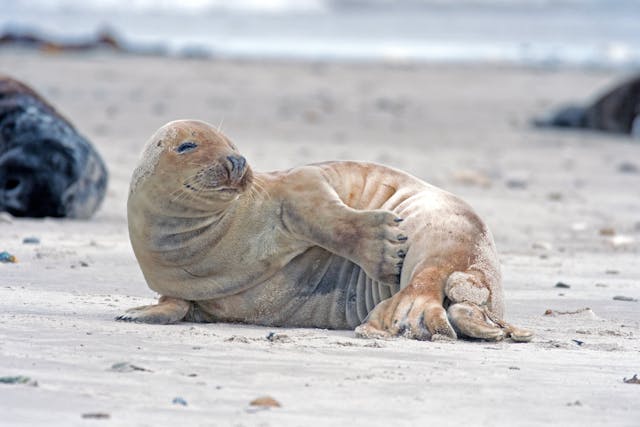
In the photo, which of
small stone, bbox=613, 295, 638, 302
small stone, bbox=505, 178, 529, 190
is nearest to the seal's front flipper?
small stone, bbox=613, 295, 638, 302

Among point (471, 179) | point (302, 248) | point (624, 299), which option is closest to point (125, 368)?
point (302, 248)

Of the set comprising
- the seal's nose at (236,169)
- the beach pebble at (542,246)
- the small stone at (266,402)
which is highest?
the seal's nose at (236,169)

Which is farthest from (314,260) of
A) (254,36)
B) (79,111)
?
(254,36)

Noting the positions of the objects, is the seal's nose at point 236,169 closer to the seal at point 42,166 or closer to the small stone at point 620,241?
the seal at point 42,166

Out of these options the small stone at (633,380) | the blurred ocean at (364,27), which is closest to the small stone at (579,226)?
the small stone at (633,380)

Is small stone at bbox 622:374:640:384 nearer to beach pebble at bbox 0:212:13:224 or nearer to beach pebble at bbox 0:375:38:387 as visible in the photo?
beach pebble at bbox 0:375:38:387

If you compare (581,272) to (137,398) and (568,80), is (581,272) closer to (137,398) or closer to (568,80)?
(137,398)

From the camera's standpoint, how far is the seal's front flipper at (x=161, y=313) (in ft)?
17.3

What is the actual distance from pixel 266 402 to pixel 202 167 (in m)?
1.36

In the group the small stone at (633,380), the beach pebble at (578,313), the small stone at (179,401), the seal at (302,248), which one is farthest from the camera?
the beach pebble at (578,313)

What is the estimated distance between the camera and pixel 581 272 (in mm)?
7250

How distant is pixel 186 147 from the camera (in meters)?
5.18

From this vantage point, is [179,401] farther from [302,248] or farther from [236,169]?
[302,248]

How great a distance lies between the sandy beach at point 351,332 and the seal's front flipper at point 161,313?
0.09 m
